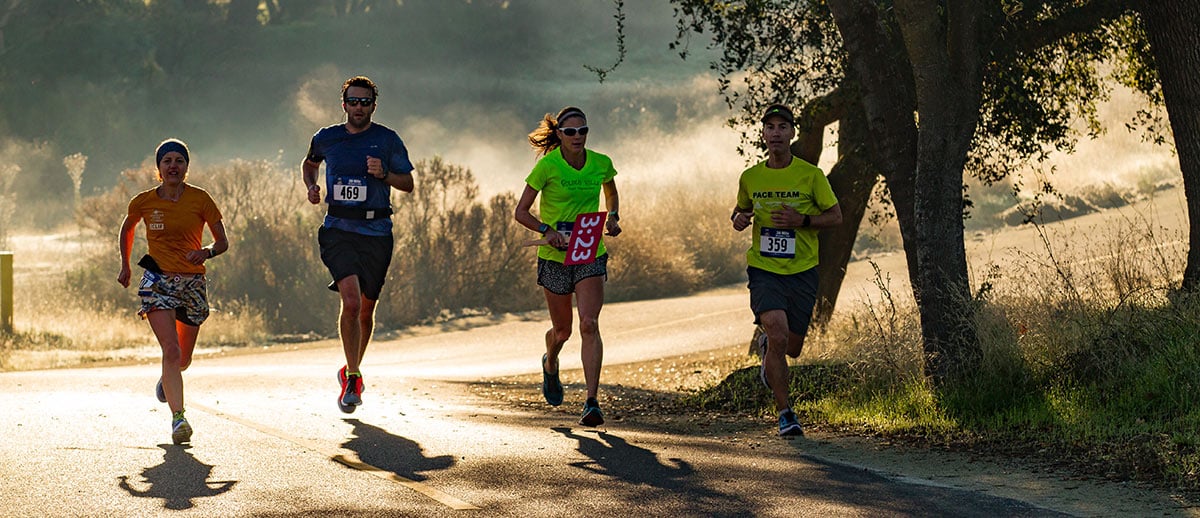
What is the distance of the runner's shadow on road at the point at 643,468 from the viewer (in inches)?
291

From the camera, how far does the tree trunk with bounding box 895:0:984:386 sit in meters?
11.1

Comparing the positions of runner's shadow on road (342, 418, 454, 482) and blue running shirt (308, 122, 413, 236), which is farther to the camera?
blue running shirt (308, 122, 413, 236)

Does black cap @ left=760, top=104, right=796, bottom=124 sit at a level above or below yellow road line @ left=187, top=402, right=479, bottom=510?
above

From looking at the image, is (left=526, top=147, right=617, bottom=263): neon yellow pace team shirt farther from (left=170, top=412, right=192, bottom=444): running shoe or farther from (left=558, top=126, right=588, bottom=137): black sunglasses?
(left=170, top=412, right=192, bottom=444): running shoe

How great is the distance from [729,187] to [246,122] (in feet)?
119

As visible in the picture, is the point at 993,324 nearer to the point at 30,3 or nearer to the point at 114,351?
the point at 114,351

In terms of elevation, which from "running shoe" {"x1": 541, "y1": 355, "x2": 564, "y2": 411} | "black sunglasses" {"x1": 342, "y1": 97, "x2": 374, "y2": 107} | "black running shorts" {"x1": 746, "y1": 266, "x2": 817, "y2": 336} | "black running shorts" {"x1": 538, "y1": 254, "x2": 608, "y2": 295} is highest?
"black sunglasses" {"x1": 342, "y1": 97, "x2": 374, "y2": 107}

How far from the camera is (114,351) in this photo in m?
21.8

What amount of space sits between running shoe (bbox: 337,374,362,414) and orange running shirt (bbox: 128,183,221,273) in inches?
61.4

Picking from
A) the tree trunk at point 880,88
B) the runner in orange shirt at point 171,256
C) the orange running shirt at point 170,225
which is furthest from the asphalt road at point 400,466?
the tree trunk at point 880,88

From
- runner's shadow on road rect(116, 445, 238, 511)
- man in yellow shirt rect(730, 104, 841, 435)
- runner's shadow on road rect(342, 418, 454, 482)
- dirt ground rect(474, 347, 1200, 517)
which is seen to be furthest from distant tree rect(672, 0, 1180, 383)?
runner's shadow on road rect(116, 445, 238, 511)

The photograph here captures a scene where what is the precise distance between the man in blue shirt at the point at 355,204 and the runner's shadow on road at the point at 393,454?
890 mm

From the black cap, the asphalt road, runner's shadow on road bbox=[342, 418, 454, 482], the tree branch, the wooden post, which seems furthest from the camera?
the wooden post

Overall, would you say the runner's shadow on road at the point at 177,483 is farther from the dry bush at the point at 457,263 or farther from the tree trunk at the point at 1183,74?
the dry bush at the point at 457,263
